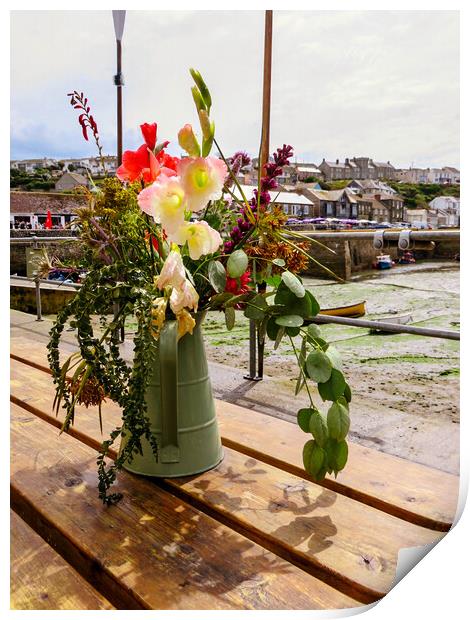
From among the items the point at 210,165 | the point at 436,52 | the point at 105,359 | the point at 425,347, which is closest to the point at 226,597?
the point at 105,359

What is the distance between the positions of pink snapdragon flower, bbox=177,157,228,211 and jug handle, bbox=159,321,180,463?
0.53ft

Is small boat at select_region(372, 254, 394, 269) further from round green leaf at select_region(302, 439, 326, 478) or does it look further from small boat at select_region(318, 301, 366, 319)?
round green leaf at select_region(302, 439, 326, 478)

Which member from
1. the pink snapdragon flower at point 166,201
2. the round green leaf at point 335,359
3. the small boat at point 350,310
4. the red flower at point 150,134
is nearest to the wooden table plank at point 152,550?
the round green leaf at point 335,359

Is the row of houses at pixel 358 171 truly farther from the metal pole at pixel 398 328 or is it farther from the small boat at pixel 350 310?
the metal pole at pixel 398 328

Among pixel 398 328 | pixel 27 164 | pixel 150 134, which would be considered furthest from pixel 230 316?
pixel 27 164

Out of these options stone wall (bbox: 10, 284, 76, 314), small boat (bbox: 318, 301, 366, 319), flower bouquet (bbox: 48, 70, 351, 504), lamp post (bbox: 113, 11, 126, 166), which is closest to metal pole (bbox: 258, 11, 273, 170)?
lamp post (bbox: 113, 11, 126, 166)

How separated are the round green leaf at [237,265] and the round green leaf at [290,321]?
0.07m

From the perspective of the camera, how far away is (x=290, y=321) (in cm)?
64

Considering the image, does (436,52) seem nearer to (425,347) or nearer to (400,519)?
(400,519)

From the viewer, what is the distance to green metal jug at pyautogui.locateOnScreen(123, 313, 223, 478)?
0.71 meters

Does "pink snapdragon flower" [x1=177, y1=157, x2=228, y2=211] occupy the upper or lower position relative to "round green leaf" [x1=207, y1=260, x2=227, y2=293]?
upper

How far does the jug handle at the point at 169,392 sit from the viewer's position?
26.3 inches

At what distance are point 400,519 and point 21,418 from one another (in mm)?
678
